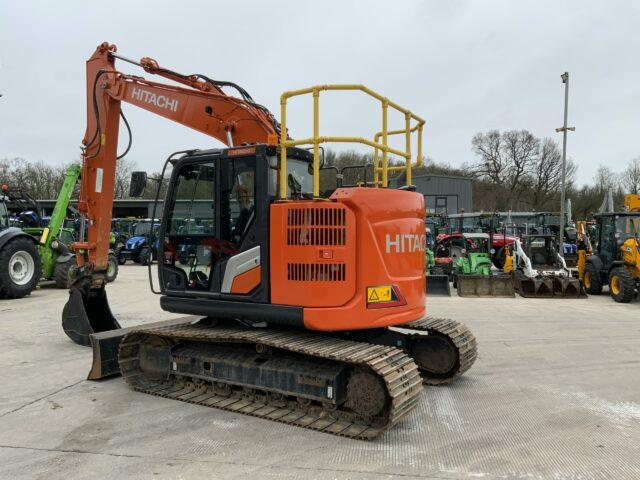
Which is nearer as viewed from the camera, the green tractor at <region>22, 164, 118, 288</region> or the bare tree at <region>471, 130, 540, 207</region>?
the green tractor at <region>22, 164, 118, 288</region>

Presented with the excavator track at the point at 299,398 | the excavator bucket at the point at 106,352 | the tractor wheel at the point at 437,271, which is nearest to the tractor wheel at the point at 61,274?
the excavator bucket at the point at 106,352

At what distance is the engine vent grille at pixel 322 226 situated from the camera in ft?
14.7

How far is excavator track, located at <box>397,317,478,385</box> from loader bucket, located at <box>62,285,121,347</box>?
172 inches

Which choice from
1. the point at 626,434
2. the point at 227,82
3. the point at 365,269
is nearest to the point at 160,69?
the point at 227,82

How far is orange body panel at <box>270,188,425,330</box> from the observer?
4484mm

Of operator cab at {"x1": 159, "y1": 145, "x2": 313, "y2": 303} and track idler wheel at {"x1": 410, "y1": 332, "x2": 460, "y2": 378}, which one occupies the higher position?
operator cab at {"x1": 159, "y1": 145, "x2": 313, "y2": 303}

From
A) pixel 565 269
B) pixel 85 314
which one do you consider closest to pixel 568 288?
pixel 565 269

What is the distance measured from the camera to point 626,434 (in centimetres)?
434

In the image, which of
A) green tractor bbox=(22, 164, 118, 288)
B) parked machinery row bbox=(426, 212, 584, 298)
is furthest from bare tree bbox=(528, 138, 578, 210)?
green tractor bbox=(22, 164, 118, 288)

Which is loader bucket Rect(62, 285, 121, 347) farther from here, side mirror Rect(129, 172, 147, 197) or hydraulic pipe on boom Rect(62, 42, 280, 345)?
side mirror Rect(129, 172, 147, 197)

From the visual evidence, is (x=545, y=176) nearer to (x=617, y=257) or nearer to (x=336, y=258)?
(x=617, y=257)

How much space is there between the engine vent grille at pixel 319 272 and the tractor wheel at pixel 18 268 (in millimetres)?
9842

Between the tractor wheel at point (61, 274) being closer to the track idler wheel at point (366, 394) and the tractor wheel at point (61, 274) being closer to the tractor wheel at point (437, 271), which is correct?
the tractor wheel at point (437, 271)

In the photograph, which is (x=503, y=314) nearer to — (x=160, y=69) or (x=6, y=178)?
(x=160, y=69)
